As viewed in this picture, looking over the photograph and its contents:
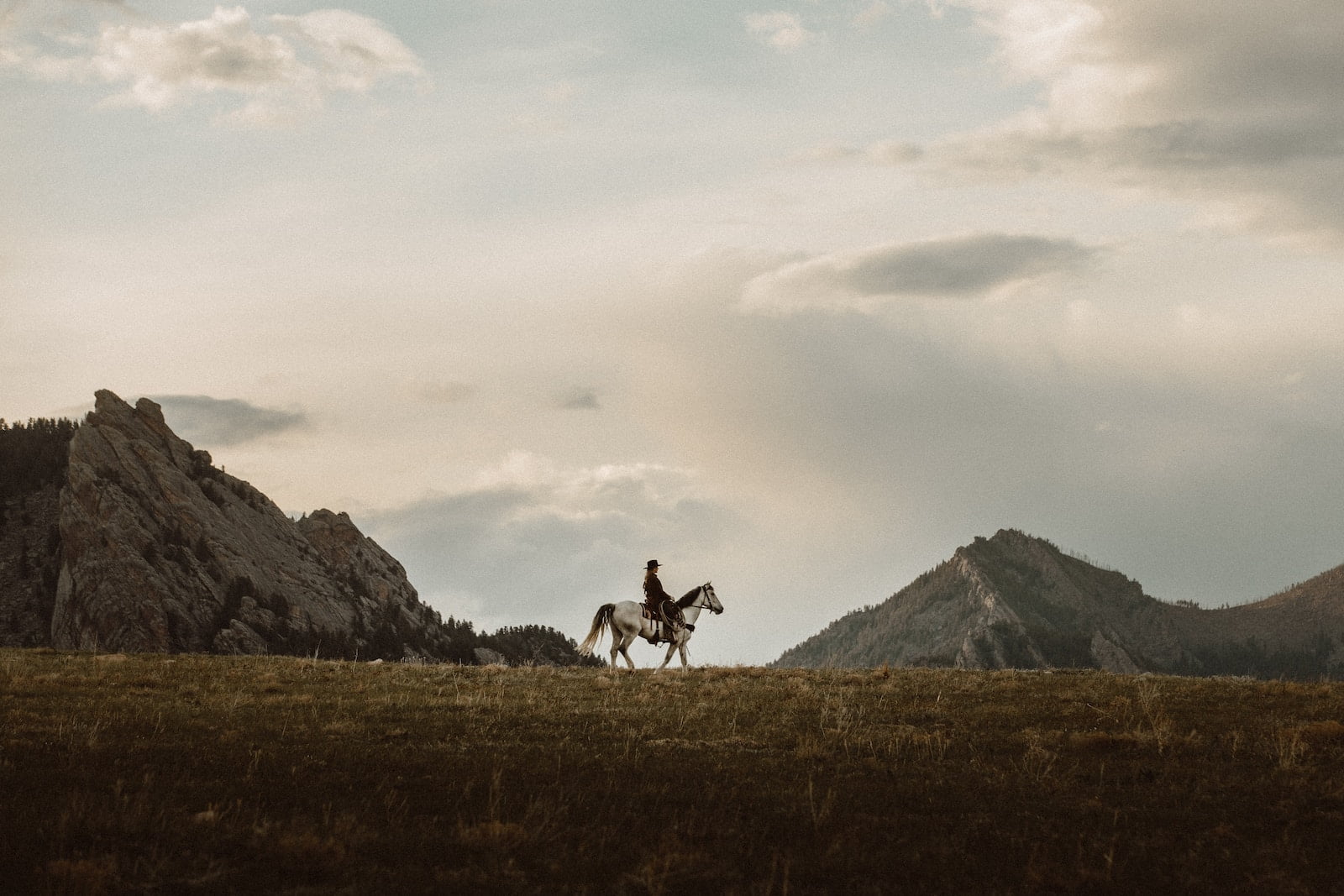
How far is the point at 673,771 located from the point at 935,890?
Answer: 5.18 meters

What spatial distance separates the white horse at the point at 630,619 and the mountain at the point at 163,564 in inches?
3690

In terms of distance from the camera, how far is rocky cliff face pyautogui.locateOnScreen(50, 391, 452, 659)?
5182 inches

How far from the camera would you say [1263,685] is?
86.0 ft

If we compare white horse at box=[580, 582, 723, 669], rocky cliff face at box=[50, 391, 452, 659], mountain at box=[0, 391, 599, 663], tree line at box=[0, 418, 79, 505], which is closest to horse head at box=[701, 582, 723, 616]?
white horse at box=[580, 582, 723, 669]

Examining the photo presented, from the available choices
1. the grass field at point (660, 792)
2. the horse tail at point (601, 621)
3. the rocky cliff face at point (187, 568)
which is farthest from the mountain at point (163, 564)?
the grass field at point (660, 792)

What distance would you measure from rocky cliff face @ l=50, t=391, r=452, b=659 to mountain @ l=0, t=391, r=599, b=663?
210 mm

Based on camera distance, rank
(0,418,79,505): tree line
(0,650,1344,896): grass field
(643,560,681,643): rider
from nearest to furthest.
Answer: (0,650,1344,896): grass field
(643,560,681,643): rider
(0,418,79,505): tree line

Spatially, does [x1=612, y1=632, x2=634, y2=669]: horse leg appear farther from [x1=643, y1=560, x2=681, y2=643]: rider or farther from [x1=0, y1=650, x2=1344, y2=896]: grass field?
[x1=0, y1=650, x2=1344, y2=896]: grass field

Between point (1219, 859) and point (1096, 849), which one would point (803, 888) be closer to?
point (1096, 849)

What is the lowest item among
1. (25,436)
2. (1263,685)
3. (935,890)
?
(935,890)

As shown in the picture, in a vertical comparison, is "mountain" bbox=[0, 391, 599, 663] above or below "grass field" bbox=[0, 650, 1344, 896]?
above

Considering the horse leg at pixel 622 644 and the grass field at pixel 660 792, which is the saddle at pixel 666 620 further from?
the grass field at pixel 660 792

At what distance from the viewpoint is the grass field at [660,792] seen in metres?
10.7

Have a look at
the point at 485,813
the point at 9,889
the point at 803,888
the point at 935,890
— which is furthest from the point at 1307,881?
the point at 9,889
